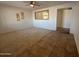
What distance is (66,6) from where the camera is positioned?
14.8 ft

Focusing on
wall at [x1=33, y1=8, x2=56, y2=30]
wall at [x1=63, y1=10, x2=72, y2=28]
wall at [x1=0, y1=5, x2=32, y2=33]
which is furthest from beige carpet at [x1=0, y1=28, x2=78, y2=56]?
wall at [x1=63, y1=10, x2=72, y2=28]

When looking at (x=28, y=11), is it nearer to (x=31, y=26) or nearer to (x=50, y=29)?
(x=31, y=26)

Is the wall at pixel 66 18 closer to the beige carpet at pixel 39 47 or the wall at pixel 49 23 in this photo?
the wall at pixel 49 23

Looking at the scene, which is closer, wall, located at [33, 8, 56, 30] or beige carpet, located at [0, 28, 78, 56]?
beige carpet, located at [0, 28, 78, 56]

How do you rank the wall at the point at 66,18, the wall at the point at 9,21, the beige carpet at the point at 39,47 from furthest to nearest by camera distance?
the wall at the point at 66,18 < the wall at the point at 9,21 < the beige carpet at the point at 39,47

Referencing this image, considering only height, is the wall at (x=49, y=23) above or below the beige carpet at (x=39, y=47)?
above

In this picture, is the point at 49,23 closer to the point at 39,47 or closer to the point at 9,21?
the point at 9,21

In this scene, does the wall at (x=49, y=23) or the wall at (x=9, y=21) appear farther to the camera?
the wall at (x=49, y=23)

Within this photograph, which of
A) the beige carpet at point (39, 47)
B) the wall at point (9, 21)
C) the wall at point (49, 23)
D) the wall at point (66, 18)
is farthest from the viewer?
the wall at point (66, 18)

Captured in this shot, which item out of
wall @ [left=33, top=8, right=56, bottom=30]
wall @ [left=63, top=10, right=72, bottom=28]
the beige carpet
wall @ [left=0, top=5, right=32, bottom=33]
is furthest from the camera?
wall @ [left=63, top=10, right=72, bottom=28]

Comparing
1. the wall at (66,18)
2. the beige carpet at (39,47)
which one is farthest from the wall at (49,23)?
the beige carpet at (39,47)

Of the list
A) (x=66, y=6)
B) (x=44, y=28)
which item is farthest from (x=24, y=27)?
(x=66, y=6)

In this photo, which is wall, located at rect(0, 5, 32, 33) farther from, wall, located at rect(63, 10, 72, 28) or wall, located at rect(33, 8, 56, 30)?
wall, located at rect(63, 10, 72, 28)

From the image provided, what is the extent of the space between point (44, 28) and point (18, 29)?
1632mm
